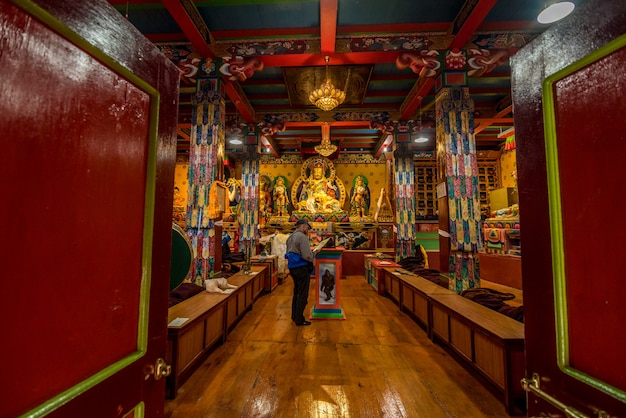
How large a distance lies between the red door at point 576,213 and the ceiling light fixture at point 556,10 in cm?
394

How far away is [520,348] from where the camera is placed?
82.7 inches

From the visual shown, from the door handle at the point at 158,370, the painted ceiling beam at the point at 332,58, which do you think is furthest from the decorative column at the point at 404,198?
the door handle at the point at 158,370

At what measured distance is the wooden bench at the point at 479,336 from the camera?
212 cm

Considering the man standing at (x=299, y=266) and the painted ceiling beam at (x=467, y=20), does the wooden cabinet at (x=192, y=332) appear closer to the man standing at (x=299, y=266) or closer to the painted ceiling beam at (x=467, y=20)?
the man standing at (x=299, y=266)

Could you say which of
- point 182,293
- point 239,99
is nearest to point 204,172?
point 182,293

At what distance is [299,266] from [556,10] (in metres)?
4.71

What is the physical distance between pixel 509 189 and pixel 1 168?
10379 mm

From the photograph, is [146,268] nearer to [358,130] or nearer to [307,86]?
[307,86]

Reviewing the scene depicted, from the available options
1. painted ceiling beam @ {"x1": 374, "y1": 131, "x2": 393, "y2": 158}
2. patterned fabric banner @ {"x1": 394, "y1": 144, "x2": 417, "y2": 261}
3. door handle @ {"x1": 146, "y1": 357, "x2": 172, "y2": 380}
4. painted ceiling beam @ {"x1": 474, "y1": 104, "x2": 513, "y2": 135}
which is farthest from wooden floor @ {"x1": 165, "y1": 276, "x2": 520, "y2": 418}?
painted ceiling beam @ {"x1": 474, "y1": 104, "x2": 513, "y2": 135}

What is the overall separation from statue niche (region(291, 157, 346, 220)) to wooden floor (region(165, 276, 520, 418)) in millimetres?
7272

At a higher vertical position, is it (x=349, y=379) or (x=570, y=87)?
Answer: (x=570, y=87)

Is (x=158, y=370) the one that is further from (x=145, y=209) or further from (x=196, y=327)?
(x=196, y=327)

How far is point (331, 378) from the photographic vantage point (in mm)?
2539

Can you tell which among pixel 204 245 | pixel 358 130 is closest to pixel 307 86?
pixel 358 130
